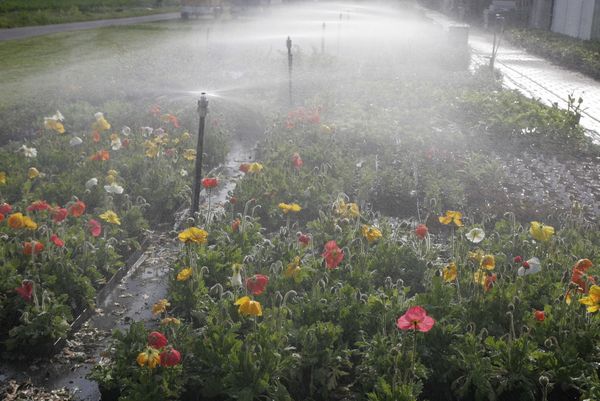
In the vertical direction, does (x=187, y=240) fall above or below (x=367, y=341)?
above

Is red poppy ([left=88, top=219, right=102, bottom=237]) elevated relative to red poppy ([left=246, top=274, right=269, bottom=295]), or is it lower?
lower

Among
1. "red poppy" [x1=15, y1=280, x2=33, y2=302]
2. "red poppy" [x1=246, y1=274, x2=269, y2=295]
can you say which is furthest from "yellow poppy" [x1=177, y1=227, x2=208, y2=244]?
"red poppy" [x1=15, y1=280, x2=33, y2=302]

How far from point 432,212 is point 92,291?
3.49 meters

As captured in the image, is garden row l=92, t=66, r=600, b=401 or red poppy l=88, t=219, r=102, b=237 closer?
garden row l=92, t=66, r=600, b=401

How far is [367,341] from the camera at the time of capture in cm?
436

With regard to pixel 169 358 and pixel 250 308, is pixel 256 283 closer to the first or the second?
pixel 250 308

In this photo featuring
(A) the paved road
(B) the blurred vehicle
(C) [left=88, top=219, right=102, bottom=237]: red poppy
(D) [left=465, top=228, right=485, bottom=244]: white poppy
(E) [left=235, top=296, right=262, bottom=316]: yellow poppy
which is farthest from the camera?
(B) the blurred vehicle

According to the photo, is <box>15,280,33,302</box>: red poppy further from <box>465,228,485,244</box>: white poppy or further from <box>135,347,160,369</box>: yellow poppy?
<box>465,228,485,244</box>: white poppy

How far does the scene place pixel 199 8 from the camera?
120ft

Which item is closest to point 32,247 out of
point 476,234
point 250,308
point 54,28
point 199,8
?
point 250,308

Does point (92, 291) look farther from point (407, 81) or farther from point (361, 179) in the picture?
point (407, 81)

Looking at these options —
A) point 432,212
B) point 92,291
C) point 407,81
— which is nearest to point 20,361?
point 92,291

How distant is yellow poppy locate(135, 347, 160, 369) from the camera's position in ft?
11.9

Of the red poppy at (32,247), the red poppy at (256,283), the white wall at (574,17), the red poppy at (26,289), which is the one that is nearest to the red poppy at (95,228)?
the red poppy at (32,247)
